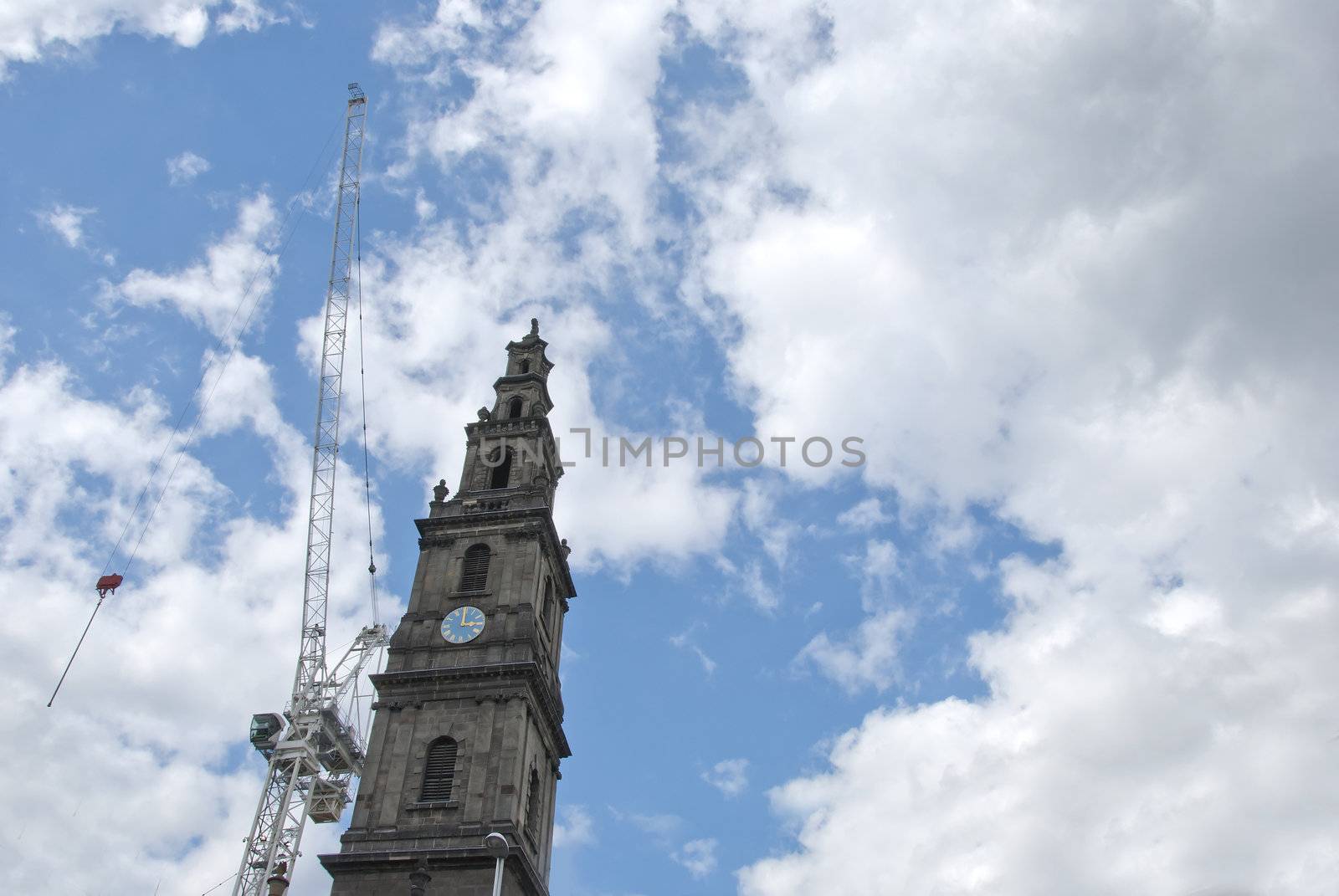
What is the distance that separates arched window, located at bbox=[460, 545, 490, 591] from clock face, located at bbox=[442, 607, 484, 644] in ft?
5.66

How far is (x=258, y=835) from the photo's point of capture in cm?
8550

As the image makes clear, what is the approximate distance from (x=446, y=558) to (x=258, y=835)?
30.8 metres

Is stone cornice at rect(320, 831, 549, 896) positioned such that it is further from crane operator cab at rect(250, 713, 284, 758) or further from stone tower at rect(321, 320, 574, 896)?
crane operator cab at rect(250, 713, 284, 758)

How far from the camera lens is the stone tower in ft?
180

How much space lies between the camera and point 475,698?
60719 mm

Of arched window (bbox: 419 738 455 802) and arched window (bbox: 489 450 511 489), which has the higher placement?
arched window (bbox: 489 450 511 489)

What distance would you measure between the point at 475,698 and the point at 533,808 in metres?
6.04

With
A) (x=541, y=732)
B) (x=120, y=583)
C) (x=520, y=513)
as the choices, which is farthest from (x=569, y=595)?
(x=120, y=583)

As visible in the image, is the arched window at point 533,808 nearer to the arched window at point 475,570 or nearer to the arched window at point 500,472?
the arched window at point 475,570

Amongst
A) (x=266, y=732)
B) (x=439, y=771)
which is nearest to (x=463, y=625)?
(x=439, y=771)

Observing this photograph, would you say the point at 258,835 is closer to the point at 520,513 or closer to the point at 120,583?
the point at 120,583

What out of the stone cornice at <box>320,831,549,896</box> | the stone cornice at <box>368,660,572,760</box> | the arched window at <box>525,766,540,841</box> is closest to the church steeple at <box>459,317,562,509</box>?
the stone cornice at <box>368,660,572,760</box>

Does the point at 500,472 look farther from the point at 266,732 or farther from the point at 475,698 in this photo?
the point at 266,732

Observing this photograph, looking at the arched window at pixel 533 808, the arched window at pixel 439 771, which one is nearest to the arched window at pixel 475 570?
the arched window at pixel 439 771
